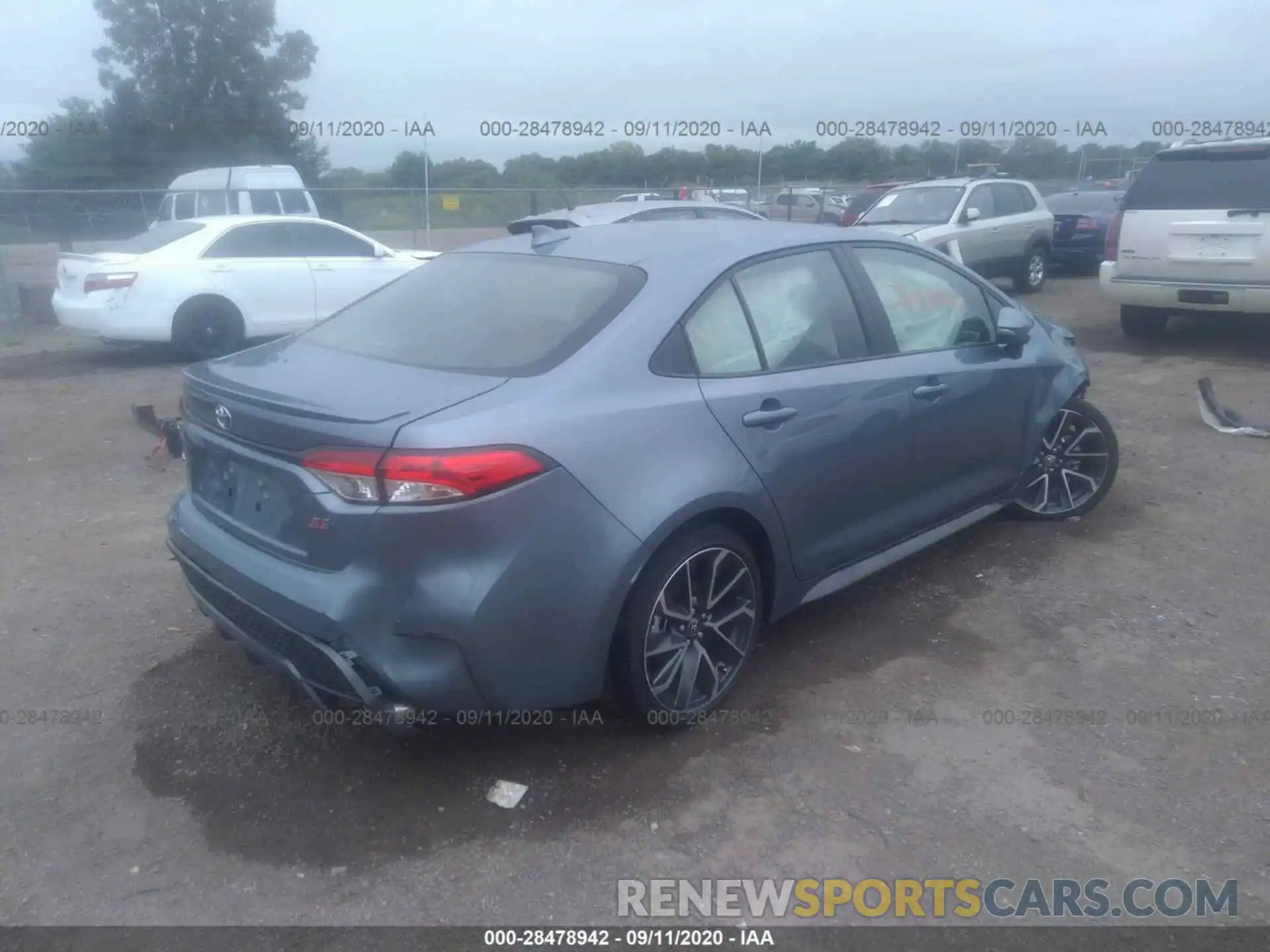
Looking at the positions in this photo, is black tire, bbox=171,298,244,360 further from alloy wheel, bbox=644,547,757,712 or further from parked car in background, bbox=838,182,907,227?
parked car in background, bbox=838,182,907,227

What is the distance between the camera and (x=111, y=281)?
9.89 meters

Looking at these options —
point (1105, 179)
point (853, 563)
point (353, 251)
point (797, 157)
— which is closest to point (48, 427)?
point (353, 251)

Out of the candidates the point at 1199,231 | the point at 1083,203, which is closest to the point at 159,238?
the point at 1199,231

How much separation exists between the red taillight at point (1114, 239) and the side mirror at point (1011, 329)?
610 cm

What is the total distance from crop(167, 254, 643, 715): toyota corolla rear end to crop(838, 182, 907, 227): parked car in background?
12.7m

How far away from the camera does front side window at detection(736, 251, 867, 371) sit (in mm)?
3854

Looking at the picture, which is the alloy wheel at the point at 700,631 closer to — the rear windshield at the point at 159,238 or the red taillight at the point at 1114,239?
the red taillight at the point at 1114,239

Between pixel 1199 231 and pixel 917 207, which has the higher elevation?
pixel 917 207

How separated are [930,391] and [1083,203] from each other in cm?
1557

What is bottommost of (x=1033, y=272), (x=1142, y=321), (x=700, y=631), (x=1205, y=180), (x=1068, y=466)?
(x=700, y=631)

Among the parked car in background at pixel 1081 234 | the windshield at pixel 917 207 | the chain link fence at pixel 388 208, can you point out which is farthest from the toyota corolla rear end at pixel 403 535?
the parked car in background at pixel 1081 234

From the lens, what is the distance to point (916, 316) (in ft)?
14.8

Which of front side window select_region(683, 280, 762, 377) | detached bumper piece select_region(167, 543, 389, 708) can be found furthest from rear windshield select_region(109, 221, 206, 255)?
front side window select_region(683, 280, 762, 377)

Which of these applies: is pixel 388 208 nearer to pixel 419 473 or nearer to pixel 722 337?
pixel 722 337
